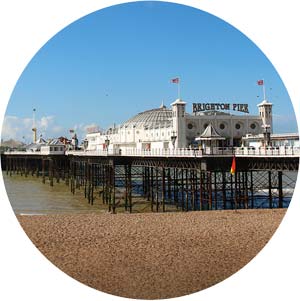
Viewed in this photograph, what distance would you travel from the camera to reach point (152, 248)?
16.4 metres

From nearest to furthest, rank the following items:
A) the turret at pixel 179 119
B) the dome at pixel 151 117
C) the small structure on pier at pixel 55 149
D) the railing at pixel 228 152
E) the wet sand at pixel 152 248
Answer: the wet sand at pixel 152 248 → the railing at pixel 228 152 → the turret at pixel 179 119 → the small structure on pier at pixel 55 149 → the dome at pixel 151 117

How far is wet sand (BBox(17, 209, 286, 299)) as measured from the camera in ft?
46.5

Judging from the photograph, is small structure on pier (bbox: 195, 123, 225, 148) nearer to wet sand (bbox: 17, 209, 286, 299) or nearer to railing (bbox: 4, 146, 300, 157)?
railing (bbox: 4, 146, 300, 157)

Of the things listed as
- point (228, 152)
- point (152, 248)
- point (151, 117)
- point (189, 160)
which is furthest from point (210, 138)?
point (151, 117)

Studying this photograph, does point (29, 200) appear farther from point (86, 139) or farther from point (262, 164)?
point (86, 139)

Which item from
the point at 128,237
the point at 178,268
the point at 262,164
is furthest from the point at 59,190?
the point at 178,268

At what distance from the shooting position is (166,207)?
34125 millimetres

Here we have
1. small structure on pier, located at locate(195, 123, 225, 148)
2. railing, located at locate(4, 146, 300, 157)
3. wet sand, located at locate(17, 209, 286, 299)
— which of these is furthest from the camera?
small structure on pier, located at locate(195, 123, 225, 148)

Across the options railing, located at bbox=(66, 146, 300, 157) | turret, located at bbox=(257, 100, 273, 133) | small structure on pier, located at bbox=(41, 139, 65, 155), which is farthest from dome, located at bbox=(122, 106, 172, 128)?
railing, located at bbox=(66, 146, 300, 157)

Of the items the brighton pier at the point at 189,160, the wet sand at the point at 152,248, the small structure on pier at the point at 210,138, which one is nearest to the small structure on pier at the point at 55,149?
the brighton pier at the point at 189,160

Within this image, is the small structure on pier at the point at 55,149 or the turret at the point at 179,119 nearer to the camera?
the turret at the point at 179,119

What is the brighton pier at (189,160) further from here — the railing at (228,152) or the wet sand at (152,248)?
the wet sand at (152,248)

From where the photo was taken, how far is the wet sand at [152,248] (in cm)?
1417

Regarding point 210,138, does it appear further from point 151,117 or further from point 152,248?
point 151,117
